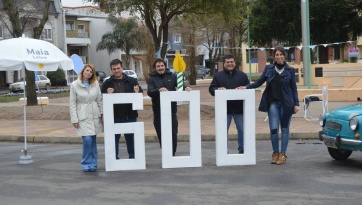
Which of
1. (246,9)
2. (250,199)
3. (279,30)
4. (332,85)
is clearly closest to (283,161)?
(250,199)

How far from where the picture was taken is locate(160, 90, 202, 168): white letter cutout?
908 centimetres

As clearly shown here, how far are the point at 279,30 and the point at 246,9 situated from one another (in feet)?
48.4

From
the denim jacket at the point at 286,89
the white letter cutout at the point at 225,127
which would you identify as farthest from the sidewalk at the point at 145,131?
the denim jacket at the point at 286,89

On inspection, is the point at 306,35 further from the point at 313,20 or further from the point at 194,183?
the point at 194,183

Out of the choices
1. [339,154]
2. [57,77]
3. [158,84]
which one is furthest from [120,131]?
[57,77]

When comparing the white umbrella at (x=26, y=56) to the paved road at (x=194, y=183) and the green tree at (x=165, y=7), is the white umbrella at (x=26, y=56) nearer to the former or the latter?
the paved road at (x=194, y=183)

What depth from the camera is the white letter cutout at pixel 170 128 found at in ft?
29.8

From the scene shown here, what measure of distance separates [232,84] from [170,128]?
1400 millimetres

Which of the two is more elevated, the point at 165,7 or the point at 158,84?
the point at 165,7

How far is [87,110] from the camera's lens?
353 inches

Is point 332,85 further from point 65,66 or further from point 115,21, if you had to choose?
point 115,21

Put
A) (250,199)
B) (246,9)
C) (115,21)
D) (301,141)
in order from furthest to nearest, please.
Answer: (115,21) < (246,9) < (301,141) < (250,199)

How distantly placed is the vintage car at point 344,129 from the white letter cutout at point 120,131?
302 cm

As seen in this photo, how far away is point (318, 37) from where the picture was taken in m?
37.1
